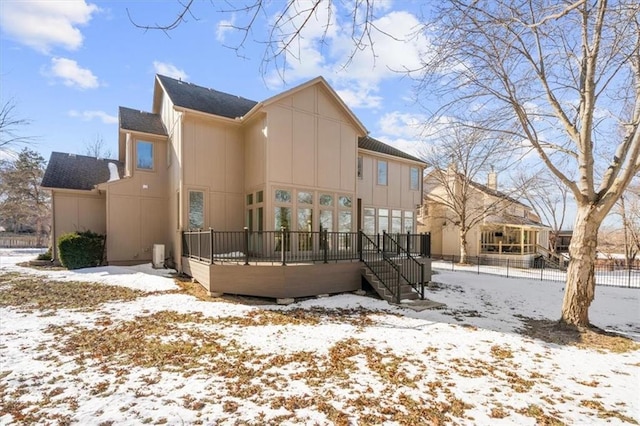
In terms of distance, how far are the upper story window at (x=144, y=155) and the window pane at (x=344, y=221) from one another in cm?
875

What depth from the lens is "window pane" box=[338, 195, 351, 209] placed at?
40.8 ft

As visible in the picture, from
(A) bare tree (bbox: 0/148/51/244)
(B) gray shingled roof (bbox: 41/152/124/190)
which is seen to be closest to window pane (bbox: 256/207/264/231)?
(B) gray shingled roof (bbox: 41/152/124/190)

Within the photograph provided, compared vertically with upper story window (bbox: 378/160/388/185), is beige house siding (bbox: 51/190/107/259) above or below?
below

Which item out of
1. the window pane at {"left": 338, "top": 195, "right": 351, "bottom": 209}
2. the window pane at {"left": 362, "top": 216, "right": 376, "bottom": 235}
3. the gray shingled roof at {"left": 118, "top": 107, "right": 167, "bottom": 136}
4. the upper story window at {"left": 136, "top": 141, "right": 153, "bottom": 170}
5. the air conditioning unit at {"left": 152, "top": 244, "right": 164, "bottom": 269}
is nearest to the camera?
the window pane at {"left": 338, "top": 195, "right": 351, "bottom": 209}

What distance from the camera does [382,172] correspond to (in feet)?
53.0

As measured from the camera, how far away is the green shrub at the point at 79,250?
12477 millimetres

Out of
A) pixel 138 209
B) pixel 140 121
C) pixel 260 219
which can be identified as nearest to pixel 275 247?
pixel 260 219

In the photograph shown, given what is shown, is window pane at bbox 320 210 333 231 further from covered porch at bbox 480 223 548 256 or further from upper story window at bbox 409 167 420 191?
covered porch at bbox 480 223 548 256

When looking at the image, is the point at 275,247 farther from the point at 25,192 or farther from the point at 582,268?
the point at 25,192

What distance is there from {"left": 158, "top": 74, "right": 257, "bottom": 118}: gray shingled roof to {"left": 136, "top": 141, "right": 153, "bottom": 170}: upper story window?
2.66 metres

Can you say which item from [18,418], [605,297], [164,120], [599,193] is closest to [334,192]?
[599,193]

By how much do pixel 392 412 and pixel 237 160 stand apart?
10819mm

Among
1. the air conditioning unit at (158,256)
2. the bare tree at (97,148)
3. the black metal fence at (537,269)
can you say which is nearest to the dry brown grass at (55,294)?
the air conditioning unit at (158,256)

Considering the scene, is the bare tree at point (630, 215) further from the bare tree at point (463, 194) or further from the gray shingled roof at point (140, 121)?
the gray shingled roof at point (140, 121)
